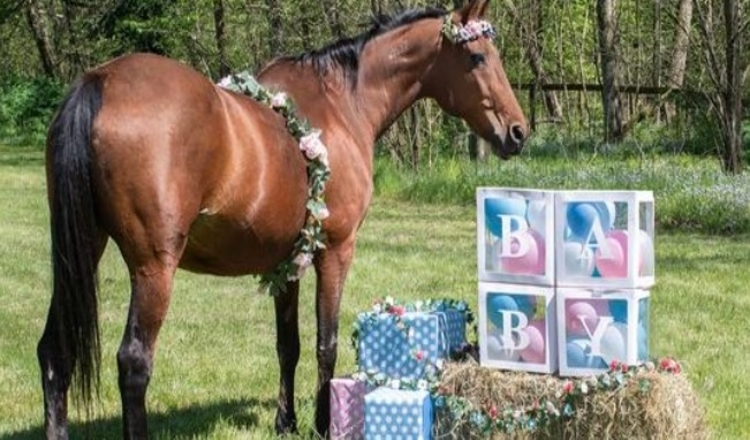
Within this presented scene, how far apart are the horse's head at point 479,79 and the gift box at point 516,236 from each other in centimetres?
74

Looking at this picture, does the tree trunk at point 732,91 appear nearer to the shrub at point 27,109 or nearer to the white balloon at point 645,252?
the white balloon at point 645,252

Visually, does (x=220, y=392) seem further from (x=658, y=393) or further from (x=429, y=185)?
(x=429, y=185)

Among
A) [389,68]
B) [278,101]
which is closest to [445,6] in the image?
[389,68]

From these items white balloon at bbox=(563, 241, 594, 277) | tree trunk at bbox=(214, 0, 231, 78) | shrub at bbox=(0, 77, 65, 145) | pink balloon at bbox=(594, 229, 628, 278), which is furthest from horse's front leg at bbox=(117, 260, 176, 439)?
shrub at bbox=(0, 77, 65, 145)

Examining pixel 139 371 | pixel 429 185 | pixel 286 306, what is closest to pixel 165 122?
pixel 139 371

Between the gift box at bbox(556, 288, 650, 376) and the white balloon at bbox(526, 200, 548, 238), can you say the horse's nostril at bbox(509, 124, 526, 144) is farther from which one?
the gift box at bbox(556, 288, 650, 376)

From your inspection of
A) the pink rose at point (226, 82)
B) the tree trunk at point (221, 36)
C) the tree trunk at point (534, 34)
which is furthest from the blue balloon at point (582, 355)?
the tree trunk at point (221, 36)

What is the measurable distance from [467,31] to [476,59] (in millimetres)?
137

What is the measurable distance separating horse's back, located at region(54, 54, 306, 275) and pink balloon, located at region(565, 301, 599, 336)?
3.75 feet

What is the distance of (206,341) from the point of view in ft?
23.6

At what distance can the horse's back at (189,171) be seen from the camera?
12.8 feet

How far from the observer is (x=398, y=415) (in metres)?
4.55

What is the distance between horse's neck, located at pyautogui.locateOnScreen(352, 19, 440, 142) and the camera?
5292 mm

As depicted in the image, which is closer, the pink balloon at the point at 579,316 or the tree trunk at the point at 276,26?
the pink balloon at the point at 579,316
